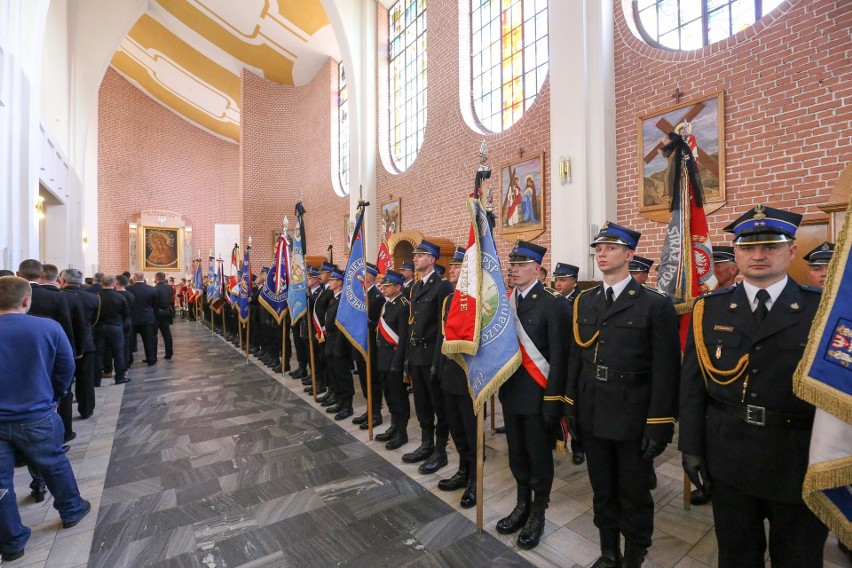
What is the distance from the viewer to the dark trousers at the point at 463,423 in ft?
9.24

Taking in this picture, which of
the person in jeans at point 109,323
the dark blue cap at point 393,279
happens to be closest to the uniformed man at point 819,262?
the dark blue cap at point 393,279

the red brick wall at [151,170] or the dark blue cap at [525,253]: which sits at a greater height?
the red brick wall at [151,170]

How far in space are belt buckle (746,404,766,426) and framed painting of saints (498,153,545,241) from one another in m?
4.92

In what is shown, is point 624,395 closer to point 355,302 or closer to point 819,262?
point 819,262

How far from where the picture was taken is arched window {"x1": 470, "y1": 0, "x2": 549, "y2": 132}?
Result: 22.1 feet

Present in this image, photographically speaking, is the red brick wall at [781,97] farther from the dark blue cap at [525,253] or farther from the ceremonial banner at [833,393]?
the ceremonial banner at [833,393]

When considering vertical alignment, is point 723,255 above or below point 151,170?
below

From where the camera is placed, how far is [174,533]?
249 centimetres

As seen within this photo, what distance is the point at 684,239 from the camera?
10.3 feet

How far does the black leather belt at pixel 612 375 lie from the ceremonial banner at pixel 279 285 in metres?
5.11

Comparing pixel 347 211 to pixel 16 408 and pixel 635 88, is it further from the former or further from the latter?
pixel 16 408

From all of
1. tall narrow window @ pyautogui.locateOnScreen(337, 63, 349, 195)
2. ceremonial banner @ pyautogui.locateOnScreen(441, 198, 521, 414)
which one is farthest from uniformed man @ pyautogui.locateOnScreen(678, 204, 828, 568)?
tall narrow window @ pyautogui.locateOnScreen(337, 63, 349, 195)

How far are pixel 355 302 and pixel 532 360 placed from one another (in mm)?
2311

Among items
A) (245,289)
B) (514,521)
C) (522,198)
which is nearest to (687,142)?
(522,198)
